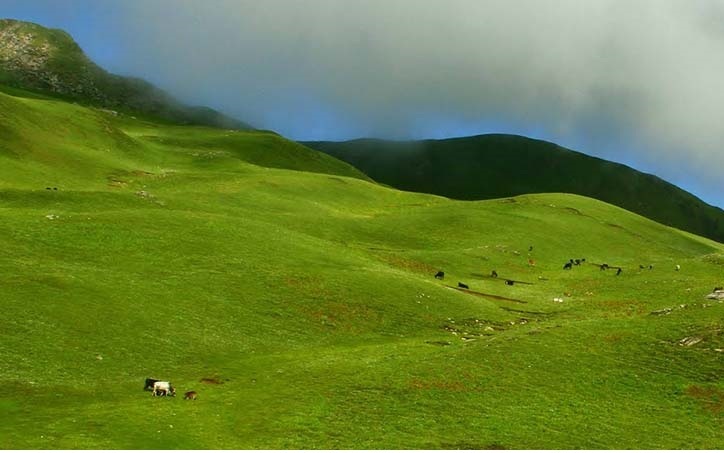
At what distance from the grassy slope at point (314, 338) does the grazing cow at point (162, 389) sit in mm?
610

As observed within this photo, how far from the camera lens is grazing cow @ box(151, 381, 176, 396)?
30.3 m

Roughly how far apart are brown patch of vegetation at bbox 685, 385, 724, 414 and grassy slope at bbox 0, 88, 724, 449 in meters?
0.13

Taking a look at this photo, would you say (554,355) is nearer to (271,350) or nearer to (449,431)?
(449,431)

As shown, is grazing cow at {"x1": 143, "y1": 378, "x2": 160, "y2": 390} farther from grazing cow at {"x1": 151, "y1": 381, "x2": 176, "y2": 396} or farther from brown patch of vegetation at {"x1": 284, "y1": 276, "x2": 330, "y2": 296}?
brown patch of vegetation at {"x1": 284, "y1": 276, "x2": 330, "y2": 296}

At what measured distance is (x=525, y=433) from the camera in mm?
27031

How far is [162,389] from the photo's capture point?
99.7 feet

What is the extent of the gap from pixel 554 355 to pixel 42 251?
117ft

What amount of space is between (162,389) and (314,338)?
13821mm

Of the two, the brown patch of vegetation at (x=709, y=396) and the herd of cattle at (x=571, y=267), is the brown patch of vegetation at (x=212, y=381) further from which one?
the herd of cattle at (x=571, y=267)

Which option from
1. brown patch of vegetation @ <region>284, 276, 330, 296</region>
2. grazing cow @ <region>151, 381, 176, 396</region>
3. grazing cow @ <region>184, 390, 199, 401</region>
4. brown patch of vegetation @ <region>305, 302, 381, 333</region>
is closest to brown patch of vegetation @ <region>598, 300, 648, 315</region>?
brown patch of vegetation @ <region>305, 302, 381, 333</region>

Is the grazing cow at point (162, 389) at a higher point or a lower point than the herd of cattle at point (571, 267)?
lower

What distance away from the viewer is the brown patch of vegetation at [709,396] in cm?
2983

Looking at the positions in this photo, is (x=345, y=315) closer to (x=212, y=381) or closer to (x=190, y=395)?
(x=212, y=381)

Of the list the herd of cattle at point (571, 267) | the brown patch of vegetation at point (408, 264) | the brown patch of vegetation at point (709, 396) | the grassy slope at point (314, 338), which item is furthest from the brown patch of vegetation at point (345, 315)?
the brown patch of vegetation at point (709, 396)
